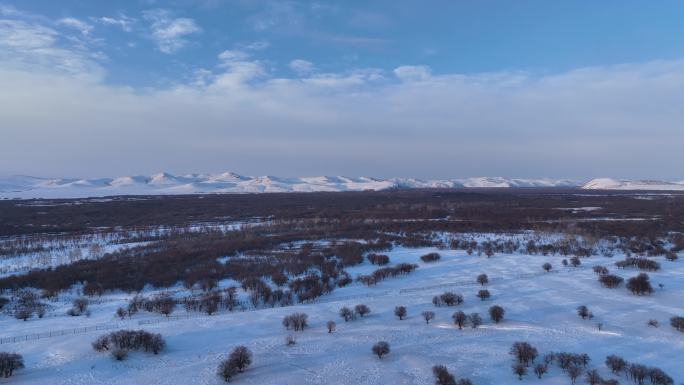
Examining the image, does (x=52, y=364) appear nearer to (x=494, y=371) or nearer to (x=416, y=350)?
(x=416, y=350)

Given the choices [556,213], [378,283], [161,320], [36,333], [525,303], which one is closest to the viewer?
[36,333]

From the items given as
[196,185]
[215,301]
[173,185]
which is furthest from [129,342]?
[173,185]

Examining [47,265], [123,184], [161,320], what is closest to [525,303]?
[161,320]

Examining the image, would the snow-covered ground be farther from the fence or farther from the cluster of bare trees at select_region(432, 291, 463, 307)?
the fence

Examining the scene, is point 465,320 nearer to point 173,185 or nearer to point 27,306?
point 27,306

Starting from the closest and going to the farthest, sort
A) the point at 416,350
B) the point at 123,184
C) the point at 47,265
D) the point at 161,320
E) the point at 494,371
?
the point at 494,371
the point at 416,350
the point at 161,320
the point at 47,265
the point at 123,184

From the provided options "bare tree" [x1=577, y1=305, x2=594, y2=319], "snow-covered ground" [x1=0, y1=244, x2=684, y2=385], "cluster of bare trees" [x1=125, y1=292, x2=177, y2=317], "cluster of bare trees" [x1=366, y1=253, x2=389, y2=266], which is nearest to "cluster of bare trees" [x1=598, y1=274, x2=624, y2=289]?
"snow-covered ground" [x1=0, y1=244, x2=684, y2=385]

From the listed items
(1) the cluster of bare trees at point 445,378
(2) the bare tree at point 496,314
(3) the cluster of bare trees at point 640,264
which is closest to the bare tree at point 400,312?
(2) the bare tree at point 496,314
